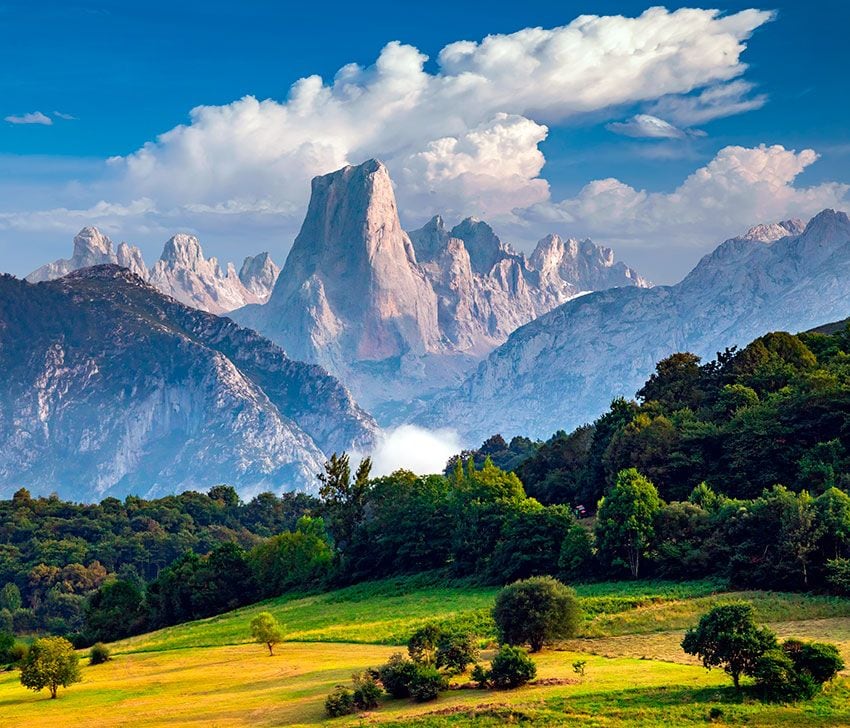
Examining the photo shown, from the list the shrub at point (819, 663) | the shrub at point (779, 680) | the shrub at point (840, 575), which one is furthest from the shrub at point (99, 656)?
the shrub at point (819, 663)

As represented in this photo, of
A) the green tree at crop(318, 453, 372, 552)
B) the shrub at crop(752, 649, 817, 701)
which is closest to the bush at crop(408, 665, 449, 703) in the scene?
the shrub at crop(752, 649, 817, 701)

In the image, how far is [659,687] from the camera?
149ft

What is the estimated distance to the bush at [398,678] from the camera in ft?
160

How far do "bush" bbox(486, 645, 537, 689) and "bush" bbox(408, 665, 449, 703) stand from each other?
8.27ft

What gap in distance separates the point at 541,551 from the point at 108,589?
51473 millimetres

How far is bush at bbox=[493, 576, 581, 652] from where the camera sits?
194 ft

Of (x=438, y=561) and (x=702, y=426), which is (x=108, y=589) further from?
(x=702, y=426)

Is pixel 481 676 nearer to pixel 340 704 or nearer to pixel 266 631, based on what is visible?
pixel 340 704

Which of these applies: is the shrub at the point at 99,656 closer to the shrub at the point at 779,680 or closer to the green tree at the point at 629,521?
the green tree at the point at 629,521

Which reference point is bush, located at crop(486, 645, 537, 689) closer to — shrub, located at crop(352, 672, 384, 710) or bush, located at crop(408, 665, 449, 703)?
bush, located at crop(408, 665, 449, 703)

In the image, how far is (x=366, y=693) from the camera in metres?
47.6

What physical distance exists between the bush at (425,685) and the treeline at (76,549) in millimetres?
97172

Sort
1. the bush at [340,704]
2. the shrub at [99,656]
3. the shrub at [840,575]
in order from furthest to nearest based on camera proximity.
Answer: the shrub at [99,656], the shrub at [840,575], the bush at [340,704]

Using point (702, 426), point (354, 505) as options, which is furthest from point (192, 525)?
point (702, 426)
